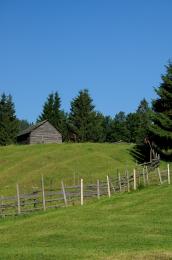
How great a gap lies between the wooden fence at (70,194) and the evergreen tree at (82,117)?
67803mm

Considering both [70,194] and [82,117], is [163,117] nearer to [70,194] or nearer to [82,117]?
[70,194]

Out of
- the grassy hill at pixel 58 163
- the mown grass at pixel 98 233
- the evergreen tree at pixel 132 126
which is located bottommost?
the mown grass at pixel 98 233

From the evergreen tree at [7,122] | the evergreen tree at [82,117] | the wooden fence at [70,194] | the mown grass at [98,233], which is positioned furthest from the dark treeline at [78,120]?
the mown grass at [98,233]

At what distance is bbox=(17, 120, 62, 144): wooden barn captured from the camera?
97.9 metres

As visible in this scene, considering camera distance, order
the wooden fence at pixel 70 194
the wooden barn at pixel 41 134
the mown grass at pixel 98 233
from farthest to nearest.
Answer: the wooden barn at pixel 41 134 → the wooden fence at pixel 70 194 → the mown grass at pixel 98 233

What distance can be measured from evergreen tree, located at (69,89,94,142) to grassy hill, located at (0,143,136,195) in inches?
1276

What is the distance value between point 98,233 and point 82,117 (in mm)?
96153

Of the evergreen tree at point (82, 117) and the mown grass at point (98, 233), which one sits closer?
the mown grass at point (98, 233)

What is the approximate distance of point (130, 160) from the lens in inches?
→ 2896

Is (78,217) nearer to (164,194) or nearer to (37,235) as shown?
(37,235)

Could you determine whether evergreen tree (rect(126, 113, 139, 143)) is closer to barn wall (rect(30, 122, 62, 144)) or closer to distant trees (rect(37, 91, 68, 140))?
distant trees (rect(37, 91, 68, 140))

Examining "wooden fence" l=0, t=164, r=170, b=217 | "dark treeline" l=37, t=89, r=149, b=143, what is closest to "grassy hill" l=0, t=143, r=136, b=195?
"wooden fence" l=0, t=164, r=170, b=217

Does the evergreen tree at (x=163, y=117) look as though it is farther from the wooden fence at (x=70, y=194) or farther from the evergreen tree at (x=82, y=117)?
the evergreen tree at (x=82, y=117)

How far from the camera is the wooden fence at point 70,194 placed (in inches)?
1388
